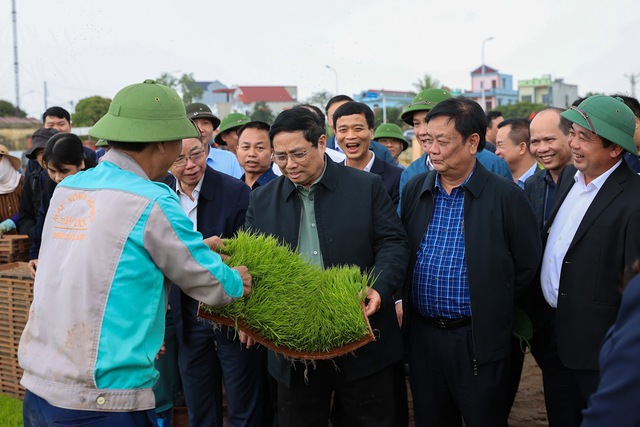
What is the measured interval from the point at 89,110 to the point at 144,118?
116ft

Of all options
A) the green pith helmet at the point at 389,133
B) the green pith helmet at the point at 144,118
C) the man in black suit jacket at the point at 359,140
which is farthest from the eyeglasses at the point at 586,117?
the green pith helmet at the point at 389,133

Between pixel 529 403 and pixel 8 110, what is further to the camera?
pixel 8 110

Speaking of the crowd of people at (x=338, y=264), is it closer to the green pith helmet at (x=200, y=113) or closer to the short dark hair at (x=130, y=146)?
the short dark hair at (x=130, y=146)

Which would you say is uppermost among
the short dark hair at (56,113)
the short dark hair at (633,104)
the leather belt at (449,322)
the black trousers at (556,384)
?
the short dark hair at (56,113)

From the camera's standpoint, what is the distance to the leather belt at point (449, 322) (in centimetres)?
366

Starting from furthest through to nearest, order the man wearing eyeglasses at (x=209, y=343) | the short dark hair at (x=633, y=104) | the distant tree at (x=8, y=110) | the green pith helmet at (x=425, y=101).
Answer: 1. the distant tree at (x=8, y=110)
2. the green pith helmet at (x=425, y=101)
3. the short dark hair at (x=633, y=104)
4. the man wearing eyeglasses at (x=209, y=343)

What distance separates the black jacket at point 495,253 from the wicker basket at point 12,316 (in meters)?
3.65

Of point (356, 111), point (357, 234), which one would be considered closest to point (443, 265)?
point (357, 234)

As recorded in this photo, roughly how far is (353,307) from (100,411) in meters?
1.22

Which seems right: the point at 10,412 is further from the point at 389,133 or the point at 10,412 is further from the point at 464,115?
the point at 389,133

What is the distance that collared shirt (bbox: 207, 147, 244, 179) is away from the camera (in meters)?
6.25

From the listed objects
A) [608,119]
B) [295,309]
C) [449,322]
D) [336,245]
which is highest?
[608,119]

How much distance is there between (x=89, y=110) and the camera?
35750 mm

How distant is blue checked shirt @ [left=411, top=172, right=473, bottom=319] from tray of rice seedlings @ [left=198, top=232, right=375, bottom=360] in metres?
0.56
